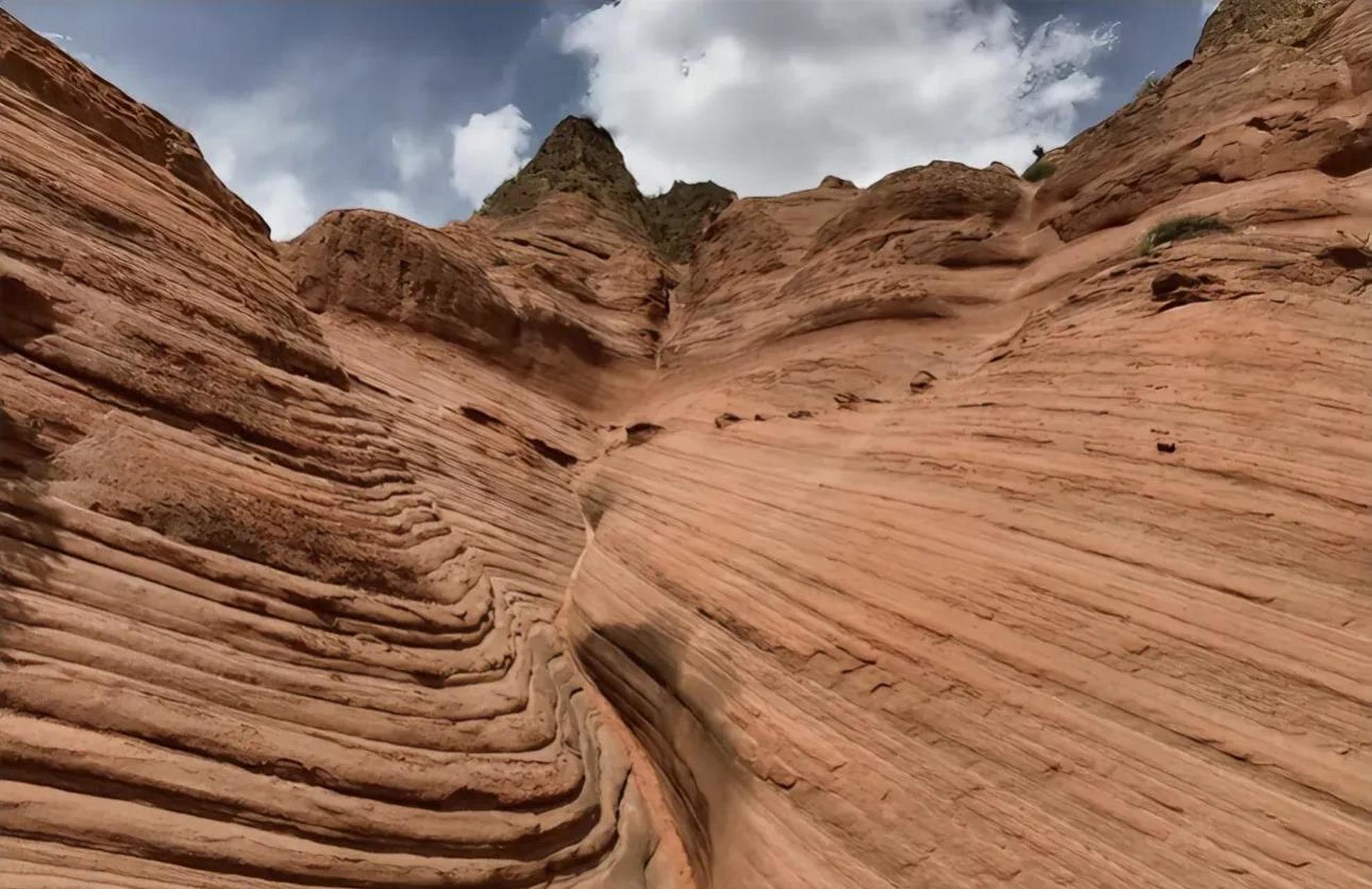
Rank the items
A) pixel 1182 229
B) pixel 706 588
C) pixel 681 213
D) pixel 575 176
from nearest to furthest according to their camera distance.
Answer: pixel 706 588
pixel 1182 229
pixel 575 176
pixel 681 213

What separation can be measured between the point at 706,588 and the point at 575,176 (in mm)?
24735

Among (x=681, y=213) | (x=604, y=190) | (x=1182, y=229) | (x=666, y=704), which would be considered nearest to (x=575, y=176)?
(x=604, y=190)

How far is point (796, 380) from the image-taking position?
13.8m

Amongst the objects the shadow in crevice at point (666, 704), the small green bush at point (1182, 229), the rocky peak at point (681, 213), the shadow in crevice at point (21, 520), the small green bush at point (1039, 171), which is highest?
the rocky peak at point (681, 213)

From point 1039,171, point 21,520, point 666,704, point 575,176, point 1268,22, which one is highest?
point 1268,22

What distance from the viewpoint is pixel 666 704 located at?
7734 millimetres

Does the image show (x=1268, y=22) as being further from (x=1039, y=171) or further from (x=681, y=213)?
(x=681, y=213)

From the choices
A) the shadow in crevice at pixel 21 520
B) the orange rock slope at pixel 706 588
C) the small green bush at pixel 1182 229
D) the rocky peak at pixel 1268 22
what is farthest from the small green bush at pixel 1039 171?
the shadow in crevice at pixel 21 520

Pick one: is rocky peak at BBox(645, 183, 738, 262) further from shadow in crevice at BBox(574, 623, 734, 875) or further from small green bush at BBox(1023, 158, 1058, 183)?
shadow in crevice at BBox(574, 623, 734, 875)

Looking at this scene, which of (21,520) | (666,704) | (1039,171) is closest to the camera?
(21,520)

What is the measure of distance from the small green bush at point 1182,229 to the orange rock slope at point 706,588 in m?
0.43

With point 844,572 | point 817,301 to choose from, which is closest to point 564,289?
point 817,301

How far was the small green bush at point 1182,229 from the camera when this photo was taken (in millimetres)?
9664

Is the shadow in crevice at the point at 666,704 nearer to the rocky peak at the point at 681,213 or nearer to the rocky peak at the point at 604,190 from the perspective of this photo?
the rocky peak at the point at 604,190
